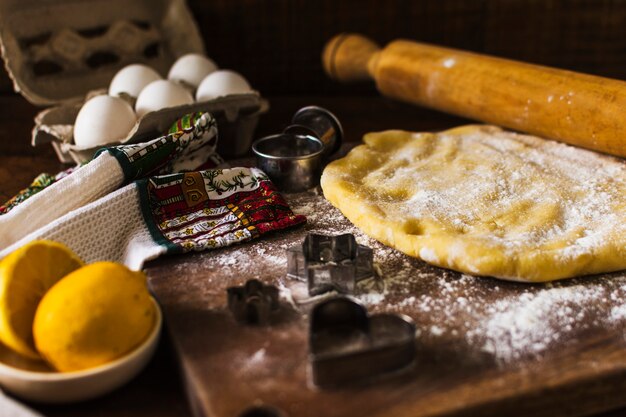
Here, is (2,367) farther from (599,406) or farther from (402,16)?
(402,16)

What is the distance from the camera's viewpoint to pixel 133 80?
1.89m

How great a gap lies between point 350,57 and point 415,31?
17.4 inches

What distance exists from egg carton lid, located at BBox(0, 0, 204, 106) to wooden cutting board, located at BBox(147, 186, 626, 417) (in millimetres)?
1058

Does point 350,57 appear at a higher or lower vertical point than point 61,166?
higher

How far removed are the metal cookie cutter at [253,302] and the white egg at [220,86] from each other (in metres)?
0.81

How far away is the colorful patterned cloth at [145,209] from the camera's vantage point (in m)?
1.30

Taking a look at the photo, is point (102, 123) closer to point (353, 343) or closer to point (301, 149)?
point (301, 149)

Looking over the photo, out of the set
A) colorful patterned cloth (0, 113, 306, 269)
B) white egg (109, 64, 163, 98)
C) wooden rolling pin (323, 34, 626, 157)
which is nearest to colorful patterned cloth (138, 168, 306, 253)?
colorful patterned cloth (0, 113, 306, 269)

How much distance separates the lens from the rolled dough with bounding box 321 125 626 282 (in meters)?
1.20

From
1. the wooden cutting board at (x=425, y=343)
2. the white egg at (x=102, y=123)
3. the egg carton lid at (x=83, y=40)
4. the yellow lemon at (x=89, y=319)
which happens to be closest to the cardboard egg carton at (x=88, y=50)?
the egg carton lid at (x=83, y=40)

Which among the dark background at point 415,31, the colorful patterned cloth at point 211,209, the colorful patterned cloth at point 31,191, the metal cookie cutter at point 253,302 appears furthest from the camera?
the dark background at point 415,31

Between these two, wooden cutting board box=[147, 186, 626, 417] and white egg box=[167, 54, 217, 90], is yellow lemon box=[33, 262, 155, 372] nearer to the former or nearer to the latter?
wooden cutting board box=[147, 186, 626, 417]

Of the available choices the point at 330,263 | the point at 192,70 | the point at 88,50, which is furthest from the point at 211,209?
the point at 88,50

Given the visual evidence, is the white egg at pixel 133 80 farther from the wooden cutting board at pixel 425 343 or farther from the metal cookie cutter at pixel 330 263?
the metal cookie cutter at pixel 330 263
